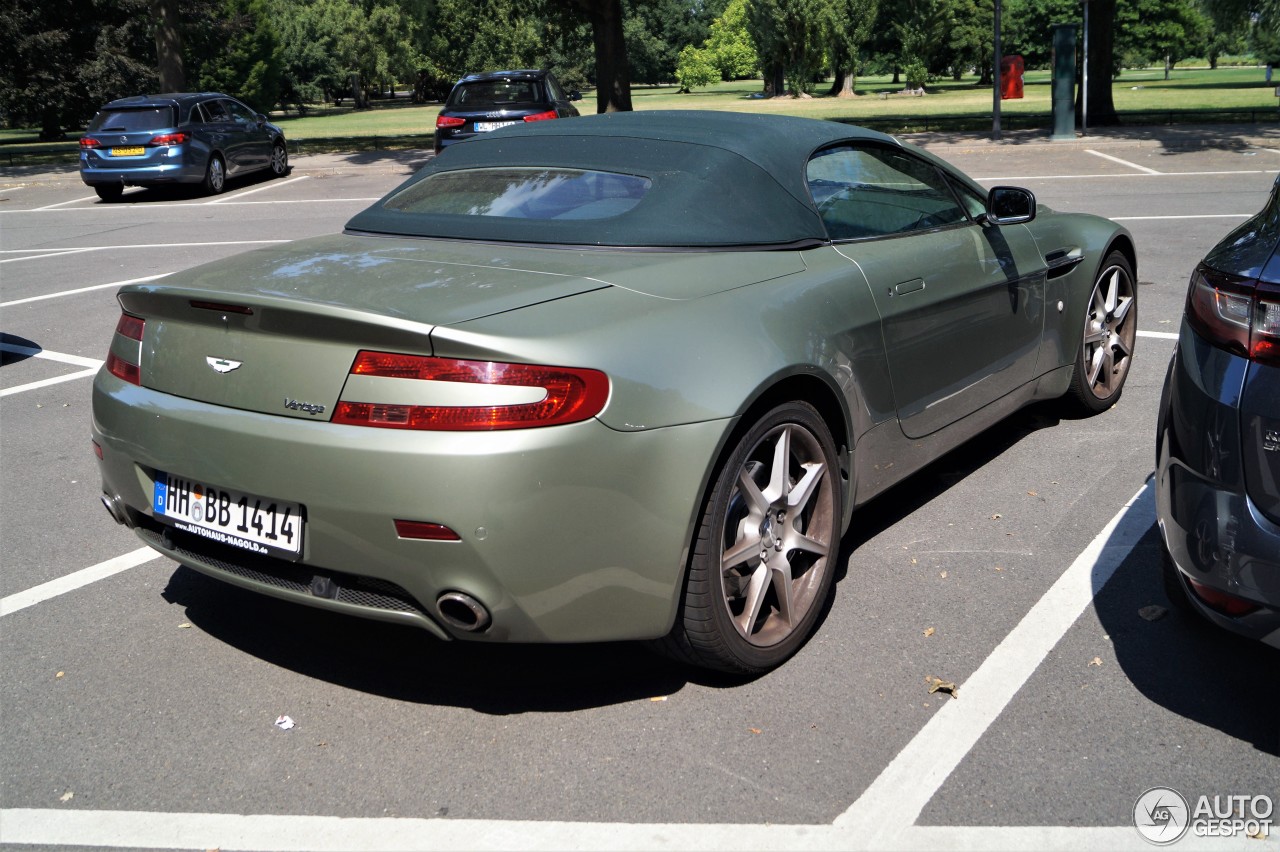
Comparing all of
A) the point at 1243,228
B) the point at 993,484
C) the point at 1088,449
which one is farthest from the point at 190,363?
the point at 1088,449

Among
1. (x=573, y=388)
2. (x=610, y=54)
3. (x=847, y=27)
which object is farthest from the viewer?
(x=847, y=27)

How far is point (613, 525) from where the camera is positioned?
3.11m

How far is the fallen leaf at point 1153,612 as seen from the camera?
3.97 meters

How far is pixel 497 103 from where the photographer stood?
66.1 feet

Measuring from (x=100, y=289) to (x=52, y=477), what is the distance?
6.02 metres

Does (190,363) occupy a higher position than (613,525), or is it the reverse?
(190,363)

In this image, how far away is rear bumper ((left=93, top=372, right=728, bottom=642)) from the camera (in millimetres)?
2977

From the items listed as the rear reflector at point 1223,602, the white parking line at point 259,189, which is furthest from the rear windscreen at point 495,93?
the rear reflector at point 1223,602

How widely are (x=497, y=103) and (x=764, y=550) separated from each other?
17621 millimetres

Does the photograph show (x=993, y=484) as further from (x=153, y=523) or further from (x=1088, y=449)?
(x=153, y=523)

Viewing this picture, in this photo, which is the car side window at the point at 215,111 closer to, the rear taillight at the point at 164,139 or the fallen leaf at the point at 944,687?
the rear taillight at the point at 164,139

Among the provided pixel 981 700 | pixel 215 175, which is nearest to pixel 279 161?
pixel 215 175

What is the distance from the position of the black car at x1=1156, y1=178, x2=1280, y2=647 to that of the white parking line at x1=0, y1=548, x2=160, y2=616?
3.22 metres

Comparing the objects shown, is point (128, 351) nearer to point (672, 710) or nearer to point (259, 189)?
point (672, 710)
